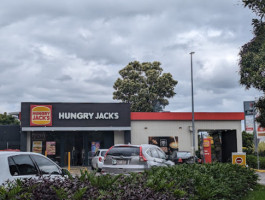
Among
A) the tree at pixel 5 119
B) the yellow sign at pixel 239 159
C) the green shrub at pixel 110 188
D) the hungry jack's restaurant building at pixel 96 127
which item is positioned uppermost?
the tree at pixel 5 119

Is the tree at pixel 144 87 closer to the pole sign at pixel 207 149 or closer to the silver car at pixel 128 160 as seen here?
the pole sign at pixel 207 149

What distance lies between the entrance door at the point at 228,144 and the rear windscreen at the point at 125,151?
918 inches

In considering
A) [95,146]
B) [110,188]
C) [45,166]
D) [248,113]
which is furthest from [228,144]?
[110,188]

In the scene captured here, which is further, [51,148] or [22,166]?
[51,148]

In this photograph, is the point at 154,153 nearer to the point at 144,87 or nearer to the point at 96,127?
the point at 96,127

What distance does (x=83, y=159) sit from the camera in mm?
33219

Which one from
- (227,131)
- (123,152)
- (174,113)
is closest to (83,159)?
(174,113)

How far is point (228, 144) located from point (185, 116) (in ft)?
19.6

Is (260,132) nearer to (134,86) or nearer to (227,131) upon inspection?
(227,131)

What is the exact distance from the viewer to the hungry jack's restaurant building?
31.9m

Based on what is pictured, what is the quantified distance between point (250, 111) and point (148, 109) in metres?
25.6

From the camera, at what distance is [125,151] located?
13562 millimetres

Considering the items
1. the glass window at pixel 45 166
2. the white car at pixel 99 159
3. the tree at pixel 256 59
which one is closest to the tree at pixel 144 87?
the white car at pixel 99 159

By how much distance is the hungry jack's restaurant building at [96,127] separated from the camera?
105 ft
